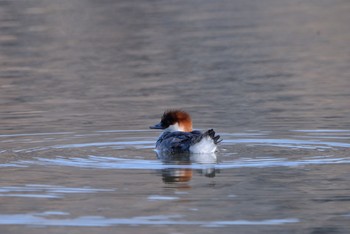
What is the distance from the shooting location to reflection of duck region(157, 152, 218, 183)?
10.5m

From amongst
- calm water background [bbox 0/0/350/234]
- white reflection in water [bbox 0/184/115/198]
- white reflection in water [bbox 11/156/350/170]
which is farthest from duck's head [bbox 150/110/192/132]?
white reflection in water [bbox 0/184/115/198]

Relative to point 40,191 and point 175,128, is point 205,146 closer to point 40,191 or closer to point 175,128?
point 175,128

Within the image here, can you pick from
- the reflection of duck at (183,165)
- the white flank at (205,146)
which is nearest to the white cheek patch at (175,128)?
the reflection of duck at (183,165)

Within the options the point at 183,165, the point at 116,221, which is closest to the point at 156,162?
the point at 183,165

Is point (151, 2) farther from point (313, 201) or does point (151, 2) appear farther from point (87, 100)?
point (313, 201)

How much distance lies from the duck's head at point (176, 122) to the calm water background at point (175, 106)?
364 mm

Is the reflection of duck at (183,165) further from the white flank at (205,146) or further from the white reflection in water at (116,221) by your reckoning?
the white reflection in water at (116,221)

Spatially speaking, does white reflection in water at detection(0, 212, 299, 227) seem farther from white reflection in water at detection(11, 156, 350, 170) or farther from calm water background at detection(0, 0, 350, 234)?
white reflection in water at detection(11, 156, 350, 170)

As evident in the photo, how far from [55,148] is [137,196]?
8.57 feet

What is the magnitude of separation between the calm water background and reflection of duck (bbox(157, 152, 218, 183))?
1.3 inches

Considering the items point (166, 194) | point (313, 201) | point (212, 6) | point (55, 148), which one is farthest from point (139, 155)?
point (212, 6)

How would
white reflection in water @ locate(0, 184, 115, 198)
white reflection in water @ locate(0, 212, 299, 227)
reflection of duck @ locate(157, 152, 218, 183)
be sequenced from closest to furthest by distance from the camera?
white reflection in water @ locate(0, 212, 299, 227), white reflection in water @ locate(0, 184, 115, 198), reflection of duck @ locate(157, 152, 218, 183)

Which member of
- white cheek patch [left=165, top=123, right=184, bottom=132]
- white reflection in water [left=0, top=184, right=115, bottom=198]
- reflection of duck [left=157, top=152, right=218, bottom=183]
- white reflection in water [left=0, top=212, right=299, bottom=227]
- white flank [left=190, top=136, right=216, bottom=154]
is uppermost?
white cheek patch [left=165, top=123, right=184, bottom=132]

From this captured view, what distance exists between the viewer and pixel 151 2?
1303 inches
